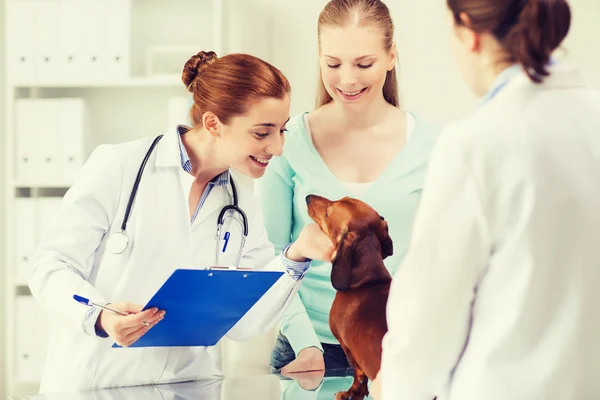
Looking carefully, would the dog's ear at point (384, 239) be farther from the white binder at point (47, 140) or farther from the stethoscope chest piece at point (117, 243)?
the white binder at point (47, 140)

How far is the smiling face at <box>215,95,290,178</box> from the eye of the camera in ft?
5.80

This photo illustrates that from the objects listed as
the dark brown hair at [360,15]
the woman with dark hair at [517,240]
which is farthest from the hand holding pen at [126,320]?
the dark brown hair at [360,15]

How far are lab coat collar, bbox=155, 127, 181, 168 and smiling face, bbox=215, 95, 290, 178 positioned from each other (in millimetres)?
101

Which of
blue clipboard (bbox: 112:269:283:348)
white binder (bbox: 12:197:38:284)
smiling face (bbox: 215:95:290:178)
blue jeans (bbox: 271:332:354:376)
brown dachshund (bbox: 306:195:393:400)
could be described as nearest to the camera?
brown dachshund (bbox: 306:195:393:400)

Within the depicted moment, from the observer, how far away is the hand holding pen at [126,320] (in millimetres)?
1491

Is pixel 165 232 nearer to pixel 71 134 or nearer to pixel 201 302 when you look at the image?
pixel 201 302

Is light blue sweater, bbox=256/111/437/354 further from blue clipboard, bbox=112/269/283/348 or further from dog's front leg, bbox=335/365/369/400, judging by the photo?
dog's front leg, bbox=335/365/369/400

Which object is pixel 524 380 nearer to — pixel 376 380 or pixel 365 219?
pixel 376 380

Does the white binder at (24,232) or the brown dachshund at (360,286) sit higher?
the brown dachshund at (360,286)

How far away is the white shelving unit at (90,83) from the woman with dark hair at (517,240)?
2174mm

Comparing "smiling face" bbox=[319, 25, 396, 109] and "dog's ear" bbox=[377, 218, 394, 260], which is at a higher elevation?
"smiling face" bbox=[319, 25, 396, 109]

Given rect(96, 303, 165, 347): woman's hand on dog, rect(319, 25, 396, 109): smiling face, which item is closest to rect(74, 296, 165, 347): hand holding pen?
rect(96, 303, 165, 347): woman's hand on dog

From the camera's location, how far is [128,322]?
1.50 meters

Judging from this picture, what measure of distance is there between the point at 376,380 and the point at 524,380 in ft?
0.92
